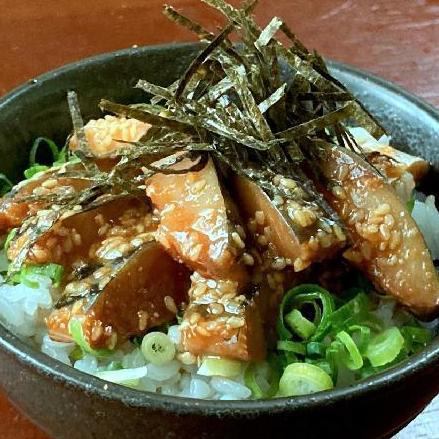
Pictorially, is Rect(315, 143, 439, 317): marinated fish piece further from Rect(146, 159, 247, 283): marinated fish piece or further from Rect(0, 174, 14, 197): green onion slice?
Rect(0, 174, 14, 197): green onion slice

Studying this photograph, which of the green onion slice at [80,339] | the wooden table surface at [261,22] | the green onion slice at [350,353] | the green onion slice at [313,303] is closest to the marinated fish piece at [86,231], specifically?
the green onion slice at [80,339]

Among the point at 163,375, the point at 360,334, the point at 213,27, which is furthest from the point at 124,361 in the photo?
the point at 213,27

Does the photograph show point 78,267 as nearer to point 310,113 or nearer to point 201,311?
point 201,311

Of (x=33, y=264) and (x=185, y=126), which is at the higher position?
(x=185, y=126)

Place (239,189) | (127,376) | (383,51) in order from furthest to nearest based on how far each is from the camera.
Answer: (383,51)
(239,189)
(127,376)

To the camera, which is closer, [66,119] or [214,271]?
[214,271]

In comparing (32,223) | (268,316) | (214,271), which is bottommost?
(268,316)

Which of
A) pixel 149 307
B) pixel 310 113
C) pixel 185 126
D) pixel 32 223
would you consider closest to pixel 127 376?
pixel 149 307
